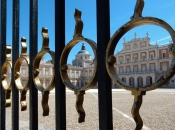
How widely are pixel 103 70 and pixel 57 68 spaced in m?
0.22

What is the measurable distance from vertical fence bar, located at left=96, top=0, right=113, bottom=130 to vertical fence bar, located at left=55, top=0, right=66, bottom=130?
18cm

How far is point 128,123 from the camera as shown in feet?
11.4

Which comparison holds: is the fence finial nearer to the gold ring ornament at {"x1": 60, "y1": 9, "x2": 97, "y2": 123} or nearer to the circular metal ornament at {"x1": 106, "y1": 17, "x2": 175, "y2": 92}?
the gold ring ornament at {"x1": 60, "y1": 9, "x2": 97, "y2": 123}

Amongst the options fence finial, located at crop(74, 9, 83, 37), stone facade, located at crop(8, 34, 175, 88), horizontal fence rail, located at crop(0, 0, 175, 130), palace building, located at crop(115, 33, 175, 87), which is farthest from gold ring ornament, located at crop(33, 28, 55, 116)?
palace building, located at crop(115, 33, 175, 87)

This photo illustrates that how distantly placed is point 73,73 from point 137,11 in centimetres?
3278

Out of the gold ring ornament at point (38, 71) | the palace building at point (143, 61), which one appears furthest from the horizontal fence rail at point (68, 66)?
the palace building at point (143, 61)

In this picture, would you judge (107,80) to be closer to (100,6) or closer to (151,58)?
(100,6)

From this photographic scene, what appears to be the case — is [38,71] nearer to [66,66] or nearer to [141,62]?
[66,66]

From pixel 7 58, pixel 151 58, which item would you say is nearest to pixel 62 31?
pixel 7 58

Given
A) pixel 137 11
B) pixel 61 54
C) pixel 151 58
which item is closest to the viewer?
pixel 137 11

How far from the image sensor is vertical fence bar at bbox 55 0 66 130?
63 cm

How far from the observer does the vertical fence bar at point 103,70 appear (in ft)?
1.60

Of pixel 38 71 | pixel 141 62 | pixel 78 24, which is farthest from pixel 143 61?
pixel 78 24

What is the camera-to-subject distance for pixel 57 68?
0.66 m
